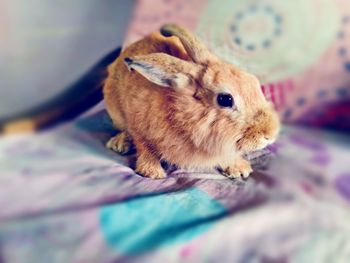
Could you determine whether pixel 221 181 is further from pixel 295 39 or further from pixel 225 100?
pixel 295 39

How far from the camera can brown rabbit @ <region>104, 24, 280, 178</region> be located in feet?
1.73

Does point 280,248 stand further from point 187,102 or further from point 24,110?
point 24,110

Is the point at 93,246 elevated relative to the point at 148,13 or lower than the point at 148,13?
lower

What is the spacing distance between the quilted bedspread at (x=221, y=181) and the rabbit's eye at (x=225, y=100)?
2.7 inches

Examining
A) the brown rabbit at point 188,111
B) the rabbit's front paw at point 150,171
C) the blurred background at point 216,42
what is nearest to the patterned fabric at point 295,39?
the blurred background at point 216,42

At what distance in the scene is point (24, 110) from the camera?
0.58m

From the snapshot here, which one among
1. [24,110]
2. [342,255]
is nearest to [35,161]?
[24,110]

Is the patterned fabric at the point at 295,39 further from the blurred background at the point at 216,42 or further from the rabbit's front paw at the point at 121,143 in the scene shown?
the rabbit's front paw at the point at 121,143

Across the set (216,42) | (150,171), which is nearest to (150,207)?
(150,171)

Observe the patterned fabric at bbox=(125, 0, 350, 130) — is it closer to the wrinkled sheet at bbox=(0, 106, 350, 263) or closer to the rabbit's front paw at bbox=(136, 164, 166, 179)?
the wrinkled sheet at bbox=(0, 106, 350, 263)

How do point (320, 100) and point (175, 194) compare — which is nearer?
point (175, 194)

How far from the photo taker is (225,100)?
525 millimetres

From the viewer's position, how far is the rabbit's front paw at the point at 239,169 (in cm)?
55

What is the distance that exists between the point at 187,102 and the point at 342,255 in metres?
0.23
